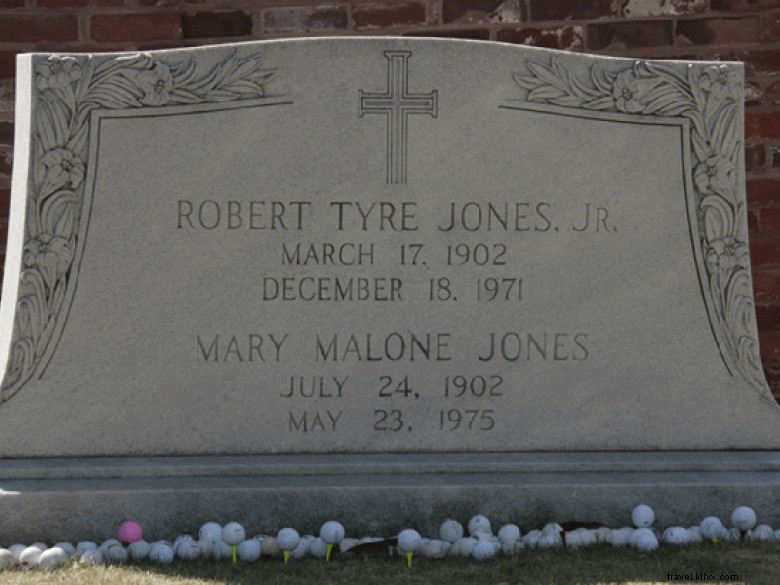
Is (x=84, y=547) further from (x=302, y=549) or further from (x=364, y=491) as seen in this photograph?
(x=364, y=491)

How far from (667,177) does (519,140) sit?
1.49 ft

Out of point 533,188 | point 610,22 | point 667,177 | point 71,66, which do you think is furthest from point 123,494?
point 610,22

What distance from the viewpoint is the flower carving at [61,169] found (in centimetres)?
376

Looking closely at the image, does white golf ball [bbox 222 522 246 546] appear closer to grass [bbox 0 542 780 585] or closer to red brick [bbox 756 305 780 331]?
grass [bbox 0 542 780 585]

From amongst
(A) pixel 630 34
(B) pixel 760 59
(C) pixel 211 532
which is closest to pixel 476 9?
(A) pixel 630 34

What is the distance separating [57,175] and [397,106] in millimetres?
974

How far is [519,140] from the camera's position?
390cm

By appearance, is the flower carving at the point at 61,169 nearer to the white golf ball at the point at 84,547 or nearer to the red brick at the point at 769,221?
the white golf ball at the point at 84,547

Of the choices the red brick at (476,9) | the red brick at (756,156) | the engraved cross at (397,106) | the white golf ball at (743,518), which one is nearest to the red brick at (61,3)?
Result: the red brick at (476,9)

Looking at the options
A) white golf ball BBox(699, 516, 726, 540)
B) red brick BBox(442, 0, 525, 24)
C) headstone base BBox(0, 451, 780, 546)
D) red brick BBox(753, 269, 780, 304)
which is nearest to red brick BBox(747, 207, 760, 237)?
red brick BBox(753, 269, 780, 304)

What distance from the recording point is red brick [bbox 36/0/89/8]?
4.73 metres

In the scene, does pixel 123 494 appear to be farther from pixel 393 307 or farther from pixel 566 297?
pixel 566 297

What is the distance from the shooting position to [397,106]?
3.86m

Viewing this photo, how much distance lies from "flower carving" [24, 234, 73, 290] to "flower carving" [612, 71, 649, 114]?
5.33 ft
